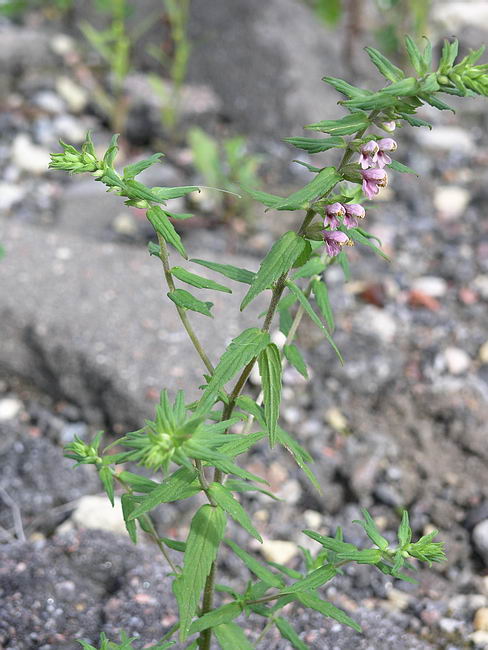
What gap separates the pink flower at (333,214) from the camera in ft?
4.48

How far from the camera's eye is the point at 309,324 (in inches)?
131

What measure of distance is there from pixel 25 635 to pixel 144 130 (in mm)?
3163

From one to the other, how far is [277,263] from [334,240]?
0.33 ft

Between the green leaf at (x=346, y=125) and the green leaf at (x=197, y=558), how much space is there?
0.69 metres

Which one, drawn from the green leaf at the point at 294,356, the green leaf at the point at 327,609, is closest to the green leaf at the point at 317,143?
the green leaf at the point at 294,356

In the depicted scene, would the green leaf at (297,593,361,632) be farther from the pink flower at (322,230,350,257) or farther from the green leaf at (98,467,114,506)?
the pink flower at (322,230,350,257)

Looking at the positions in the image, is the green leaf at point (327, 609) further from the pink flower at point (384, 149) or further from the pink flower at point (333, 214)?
the pink flower at point (384, 149)

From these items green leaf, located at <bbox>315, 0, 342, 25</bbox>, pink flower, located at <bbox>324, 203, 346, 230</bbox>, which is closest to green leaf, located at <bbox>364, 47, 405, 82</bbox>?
pink flower, located at <bbox>324, 203, 346, 230</bbox>

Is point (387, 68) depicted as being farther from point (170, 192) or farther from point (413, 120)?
point (170, 192)

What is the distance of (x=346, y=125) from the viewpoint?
1334mm

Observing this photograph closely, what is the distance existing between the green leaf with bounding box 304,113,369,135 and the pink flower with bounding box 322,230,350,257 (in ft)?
0.52

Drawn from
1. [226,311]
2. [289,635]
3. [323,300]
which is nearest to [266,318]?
[323,300]

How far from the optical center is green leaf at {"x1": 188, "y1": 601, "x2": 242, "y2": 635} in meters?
1.64

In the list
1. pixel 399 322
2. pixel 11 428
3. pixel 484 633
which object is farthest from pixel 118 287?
pixel 484 633
